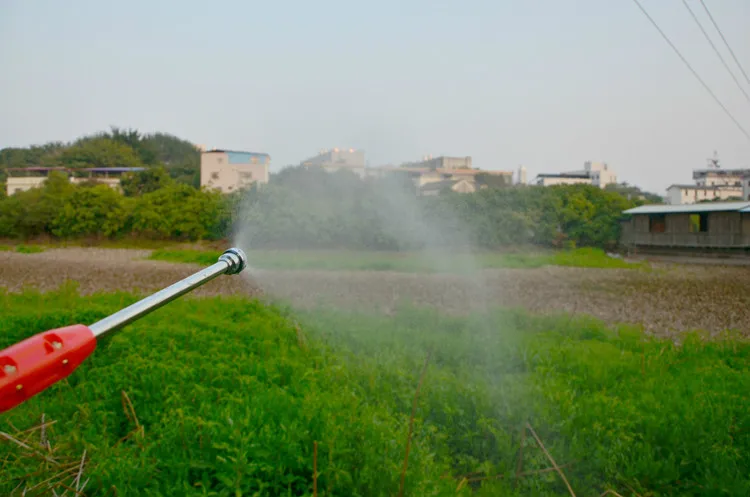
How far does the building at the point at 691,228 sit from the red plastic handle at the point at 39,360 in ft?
95.7

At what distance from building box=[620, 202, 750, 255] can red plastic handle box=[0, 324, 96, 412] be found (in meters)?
29.2

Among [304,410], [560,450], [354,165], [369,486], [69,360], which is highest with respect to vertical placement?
[354,165]

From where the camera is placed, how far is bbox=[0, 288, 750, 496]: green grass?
3271 mm

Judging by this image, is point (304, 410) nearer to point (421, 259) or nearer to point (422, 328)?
point (422, 328)

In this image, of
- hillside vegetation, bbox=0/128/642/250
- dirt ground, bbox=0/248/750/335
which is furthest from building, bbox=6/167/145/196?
dirt ground, bbox=0/248/750/335

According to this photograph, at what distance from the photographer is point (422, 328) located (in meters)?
8.85

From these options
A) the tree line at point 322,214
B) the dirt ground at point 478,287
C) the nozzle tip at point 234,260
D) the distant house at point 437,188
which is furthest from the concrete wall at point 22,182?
the nozzle tip at point 234,260

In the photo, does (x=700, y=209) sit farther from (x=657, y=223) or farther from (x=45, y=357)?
(x=45, y=357)

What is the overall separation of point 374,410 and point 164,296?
3.45 metres

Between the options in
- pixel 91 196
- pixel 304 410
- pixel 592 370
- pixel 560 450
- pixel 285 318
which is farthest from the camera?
pixel 91 196

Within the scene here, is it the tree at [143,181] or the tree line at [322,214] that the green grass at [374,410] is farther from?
the tree at [143,181]

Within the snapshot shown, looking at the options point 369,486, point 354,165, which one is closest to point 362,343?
point 354,165

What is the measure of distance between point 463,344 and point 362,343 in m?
1.30

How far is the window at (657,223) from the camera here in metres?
30.1
